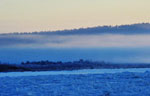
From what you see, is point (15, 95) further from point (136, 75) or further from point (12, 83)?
point (136, 75)

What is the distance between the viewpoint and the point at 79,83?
19.2 m

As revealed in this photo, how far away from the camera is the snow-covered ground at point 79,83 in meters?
17.7

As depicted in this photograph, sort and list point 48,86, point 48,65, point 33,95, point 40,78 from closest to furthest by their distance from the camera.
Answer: point 33,95, point 48,86, point 40,78, point 48,65

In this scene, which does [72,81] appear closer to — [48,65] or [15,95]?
[15,95]

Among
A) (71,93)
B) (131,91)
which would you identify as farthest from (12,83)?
(131,91)

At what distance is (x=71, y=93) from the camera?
1752 centimetres

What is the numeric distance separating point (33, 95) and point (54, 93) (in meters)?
0.62

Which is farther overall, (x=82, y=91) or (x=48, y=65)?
(x=48, y=65)

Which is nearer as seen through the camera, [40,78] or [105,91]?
[105,91]

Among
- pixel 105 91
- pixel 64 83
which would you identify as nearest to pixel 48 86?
pixel 64 83

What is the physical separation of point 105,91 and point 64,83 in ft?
5.88

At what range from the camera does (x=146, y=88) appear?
18250mm

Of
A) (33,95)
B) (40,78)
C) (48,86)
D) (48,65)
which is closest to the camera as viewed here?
(33,95)

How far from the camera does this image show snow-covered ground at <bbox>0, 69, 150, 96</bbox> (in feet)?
58.0
